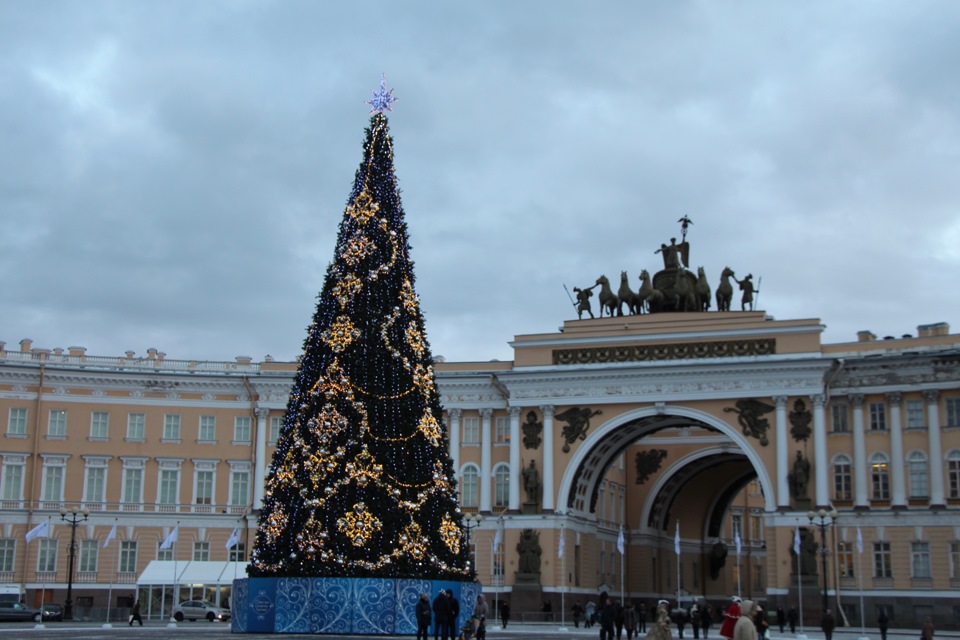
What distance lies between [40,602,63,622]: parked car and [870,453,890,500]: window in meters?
33.4

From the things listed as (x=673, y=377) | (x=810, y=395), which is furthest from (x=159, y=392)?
(x=810, y=395)

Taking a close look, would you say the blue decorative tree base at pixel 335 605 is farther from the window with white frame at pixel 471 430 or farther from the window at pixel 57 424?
the window at pixel 57 424

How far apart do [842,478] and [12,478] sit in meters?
36.6

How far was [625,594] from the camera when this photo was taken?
64875 millimetres

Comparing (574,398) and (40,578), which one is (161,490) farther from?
(574,398)

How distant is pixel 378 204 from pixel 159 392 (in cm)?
3161

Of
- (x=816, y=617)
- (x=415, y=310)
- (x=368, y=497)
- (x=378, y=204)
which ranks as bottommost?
(x=816, y=617)

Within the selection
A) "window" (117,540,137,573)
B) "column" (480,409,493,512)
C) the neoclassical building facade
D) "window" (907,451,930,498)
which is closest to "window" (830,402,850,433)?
the neoclassical building facade


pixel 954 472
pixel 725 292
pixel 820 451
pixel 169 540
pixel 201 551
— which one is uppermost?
pixel 725 292

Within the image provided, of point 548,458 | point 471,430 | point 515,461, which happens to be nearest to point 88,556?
point 471,430

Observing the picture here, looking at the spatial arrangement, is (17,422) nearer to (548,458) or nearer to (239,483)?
(239,483)

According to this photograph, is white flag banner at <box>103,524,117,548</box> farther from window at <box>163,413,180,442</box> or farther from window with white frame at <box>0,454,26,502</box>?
window at <box>163,413,180,442</box>

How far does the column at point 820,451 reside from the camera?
174 feet

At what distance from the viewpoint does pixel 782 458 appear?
177ft
